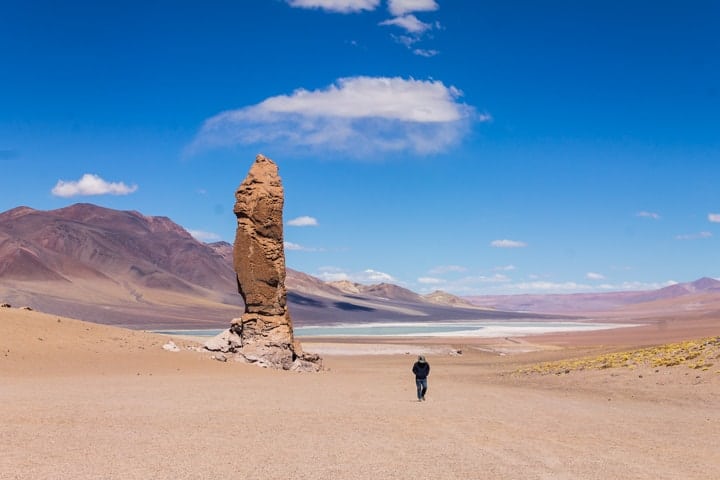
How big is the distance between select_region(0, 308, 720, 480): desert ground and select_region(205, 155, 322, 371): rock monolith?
1.53m

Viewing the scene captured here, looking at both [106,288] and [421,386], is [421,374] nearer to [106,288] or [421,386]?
[421,386]

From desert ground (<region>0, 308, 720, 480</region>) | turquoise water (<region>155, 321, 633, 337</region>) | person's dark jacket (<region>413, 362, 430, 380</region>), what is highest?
person's dark jacket (<region>413, 362, 430, 380</region>)

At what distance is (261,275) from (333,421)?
1406 centimetres

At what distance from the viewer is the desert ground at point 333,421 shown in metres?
10.6

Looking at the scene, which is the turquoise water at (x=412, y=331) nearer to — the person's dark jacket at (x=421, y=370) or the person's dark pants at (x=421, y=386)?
the person's dark pants at (x=421, y=386)

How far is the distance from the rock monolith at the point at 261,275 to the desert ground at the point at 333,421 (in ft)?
5.03

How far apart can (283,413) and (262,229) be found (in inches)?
524

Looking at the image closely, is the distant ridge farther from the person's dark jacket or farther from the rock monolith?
the person's dark jacket

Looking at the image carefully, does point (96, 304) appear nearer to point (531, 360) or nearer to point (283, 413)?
point (531, 360)

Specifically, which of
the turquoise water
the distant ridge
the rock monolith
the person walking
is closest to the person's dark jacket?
the person walking

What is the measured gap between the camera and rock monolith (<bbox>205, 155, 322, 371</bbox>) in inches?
1114

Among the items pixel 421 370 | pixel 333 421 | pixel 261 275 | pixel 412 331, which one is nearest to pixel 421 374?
pixel 421 370

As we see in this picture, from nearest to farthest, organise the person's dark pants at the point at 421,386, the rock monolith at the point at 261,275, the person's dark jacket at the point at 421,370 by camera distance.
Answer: the person's dark jacket at the point at 421,370, the person's dark pants at the point at 421,386, the rock monolith at the point at 261,275

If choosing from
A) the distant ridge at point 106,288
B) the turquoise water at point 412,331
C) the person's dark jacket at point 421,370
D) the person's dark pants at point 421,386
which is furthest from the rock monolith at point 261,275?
the distant ridge at point 106,288
